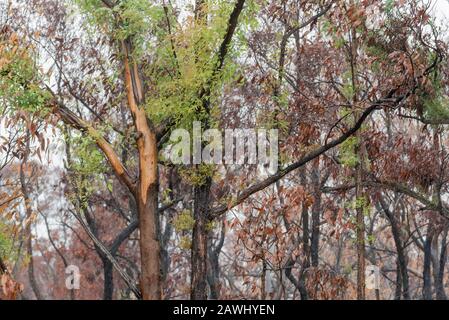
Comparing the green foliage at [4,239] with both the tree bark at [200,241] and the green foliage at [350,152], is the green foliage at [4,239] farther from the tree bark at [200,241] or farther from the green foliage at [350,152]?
the green foliage at [350,152]

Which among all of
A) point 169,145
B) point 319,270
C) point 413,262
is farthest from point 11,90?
point 413,262

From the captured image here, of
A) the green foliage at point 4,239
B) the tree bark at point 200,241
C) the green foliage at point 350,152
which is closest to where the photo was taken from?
the tree bark at point 200,241

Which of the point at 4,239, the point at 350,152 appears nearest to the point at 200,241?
the point at 350,152

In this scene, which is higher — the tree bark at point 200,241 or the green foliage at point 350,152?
the green foliage at point 350,152

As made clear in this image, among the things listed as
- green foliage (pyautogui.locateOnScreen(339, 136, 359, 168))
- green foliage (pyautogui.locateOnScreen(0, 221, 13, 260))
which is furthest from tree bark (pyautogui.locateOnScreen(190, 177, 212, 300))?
green foliage (pyautogui.locateOnScreen(0, 221, 13, 260))

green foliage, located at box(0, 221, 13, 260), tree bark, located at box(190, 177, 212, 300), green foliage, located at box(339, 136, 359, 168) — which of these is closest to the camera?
tree bark, located at box(190, 177, 212, 300)

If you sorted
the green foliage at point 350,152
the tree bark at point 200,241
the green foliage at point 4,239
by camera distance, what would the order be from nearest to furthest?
the tree bark at point 200,241, the green foliage at point 4,239, the green foliage at point 350,152

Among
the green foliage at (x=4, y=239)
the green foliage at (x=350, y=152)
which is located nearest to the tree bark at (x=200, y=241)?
Result: the green foliage at (x=350, y=152)

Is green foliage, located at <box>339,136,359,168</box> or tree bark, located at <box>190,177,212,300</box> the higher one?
green foliage, located at <box>339,136,359,168</box>

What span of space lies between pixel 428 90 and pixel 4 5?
9146 millimetres

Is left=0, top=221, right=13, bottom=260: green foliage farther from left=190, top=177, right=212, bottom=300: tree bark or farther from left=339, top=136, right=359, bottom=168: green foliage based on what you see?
left=339, top=136, right=359, bottom=168: green foliage

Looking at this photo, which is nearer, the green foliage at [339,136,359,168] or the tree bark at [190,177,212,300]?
the tree bark at [190,177,212,300]

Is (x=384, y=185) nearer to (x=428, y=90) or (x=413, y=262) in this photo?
(x=428, y=90)

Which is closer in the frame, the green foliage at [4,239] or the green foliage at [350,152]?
the green foliage at [4,239]
